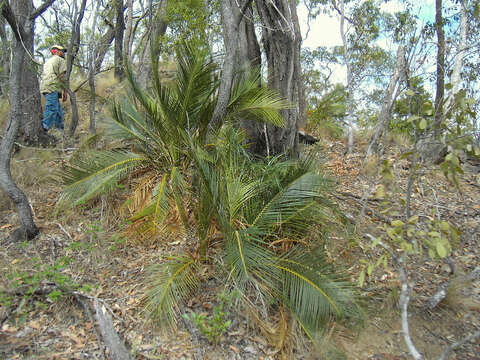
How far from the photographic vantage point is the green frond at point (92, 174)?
13.8 ft

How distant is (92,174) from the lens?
14.1ft

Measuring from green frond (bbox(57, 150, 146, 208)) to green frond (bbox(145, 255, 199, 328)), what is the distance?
49.5 inches

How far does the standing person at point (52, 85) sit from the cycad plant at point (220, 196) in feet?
7.76

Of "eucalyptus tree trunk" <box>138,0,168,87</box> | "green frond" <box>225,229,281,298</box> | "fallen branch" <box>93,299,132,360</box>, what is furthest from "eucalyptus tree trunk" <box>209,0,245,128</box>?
"fallen branch" <box>93,299,132,360</box>

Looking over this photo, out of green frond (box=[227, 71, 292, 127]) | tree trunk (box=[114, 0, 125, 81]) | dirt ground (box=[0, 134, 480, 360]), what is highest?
tree trunk (box=[114, 0, 125, 81])

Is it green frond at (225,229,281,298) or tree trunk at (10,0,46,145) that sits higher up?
tree trunk at (10,0,46,145)

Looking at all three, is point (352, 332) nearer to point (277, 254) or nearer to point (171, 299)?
point (277, 254)

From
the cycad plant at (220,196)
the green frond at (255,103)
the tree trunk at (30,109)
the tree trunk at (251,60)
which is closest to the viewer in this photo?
the cycad plant at (220,196)

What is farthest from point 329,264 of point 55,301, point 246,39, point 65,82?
point 65,82

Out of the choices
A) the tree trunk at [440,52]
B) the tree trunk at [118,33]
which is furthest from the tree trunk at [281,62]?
the tree trunk at [118,33]

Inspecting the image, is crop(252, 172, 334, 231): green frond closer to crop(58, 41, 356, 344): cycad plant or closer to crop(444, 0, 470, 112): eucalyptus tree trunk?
crop(58, 41, 356, 344): cycad plant

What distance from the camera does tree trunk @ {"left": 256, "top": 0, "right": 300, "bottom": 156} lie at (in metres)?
4.81

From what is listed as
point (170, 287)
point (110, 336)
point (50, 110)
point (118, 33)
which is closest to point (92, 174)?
point (170, 287)

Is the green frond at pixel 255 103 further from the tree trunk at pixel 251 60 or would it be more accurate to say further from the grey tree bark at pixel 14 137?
the grey tree bark at pixel 14 137
